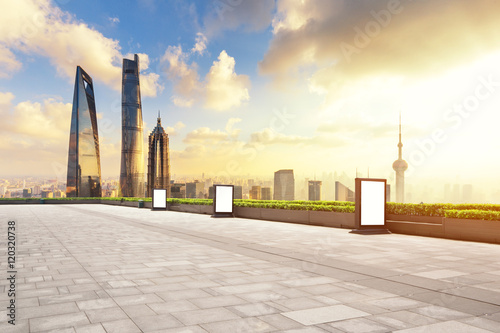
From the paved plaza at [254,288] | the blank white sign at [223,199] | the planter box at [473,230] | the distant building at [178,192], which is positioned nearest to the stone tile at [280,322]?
the paved plaza at [254,288]

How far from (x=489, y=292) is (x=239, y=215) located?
17448 mm

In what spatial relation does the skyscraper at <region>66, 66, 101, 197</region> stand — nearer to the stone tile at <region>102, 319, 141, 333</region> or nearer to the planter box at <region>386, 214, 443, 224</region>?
the planter box at <region>386, 214, 443, 224</region>

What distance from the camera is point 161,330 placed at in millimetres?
4262

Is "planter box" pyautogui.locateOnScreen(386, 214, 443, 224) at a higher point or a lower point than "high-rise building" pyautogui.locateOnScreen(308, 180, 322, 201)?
lower

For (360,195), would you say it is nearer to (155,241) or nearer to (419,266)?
(419,266)

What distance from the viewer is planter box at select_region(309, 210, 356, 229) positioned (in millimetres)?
15942

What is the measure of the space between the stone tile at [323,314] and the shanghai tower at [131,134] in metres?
127

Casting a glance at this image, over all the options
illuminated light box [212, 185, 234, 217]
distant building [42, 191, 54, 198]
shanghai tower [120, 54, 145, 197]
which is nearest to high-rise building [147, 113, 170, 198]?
shanghai tower [120, 54, 145, 197]

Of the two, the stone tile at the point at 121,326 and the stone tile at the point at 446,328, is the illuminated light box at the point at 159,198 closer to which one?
the stone tile at the point at 121,326

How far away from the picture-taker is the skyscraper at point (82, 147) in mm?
78000

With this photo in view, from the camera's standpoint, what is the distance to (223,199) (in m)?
22.4

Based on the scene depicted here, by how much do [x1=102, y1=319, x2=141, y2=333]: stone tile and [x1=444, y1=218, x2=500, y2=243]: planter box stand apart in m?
11.4

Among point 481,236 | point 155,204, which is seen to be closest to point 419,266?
point 481,236

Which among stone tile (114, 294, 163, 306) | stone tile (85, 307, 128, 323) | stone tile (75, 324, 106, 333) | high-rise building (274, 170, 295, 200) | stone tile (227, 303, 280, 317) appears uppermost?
high-rise building (274, 170, 295, 200)
